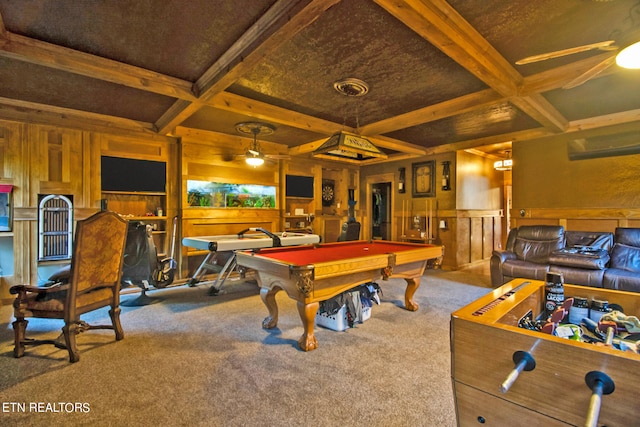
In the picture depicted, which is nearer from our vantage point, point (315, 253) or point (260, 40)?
point (260, 40)

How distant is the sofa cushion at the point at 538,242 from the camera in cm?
455

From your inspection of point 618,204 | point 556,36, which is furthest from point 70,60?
point 618,204

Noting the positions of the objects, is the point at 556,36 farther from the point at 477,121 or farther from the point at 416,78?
the point at 477,121

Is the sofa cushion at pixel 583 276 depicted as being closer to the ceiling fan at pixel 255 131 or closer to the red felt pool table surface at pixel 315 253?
the red felt pool table surface at pixel 315 253

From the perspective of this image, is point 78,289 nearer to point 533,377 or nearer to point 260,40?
point 260,40

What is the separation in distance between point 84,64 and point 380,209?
23.9ft

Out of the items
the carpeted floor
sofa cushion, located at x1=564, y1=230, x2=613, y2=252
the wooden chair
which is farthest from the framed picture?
the wooden chair

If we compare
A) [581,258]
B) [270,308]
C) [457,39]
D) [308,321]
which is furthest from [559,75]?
[270,308]

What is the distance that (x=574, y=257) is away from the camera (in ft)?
13.3

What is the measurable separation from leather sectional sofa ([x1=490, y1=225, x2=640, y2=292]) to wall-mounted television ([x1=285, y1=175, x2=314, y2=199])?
3994mm

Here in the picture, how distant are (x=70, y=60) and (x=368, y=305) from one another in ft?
12.0

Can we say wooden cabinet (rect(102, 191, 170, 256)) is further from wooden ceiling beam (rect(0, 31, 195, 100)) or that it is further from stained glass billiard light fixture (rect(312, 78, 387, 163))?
stained glass billiard light fixture (rect(312, 78, 387, 163))

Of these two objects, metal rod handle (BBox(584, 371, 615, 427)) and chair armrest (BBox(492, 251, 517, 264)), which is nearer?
metal rod handle (BBox(584, 371, 615, 427))

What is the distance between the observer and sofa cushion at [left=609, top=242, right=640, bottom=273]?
3818 mm
